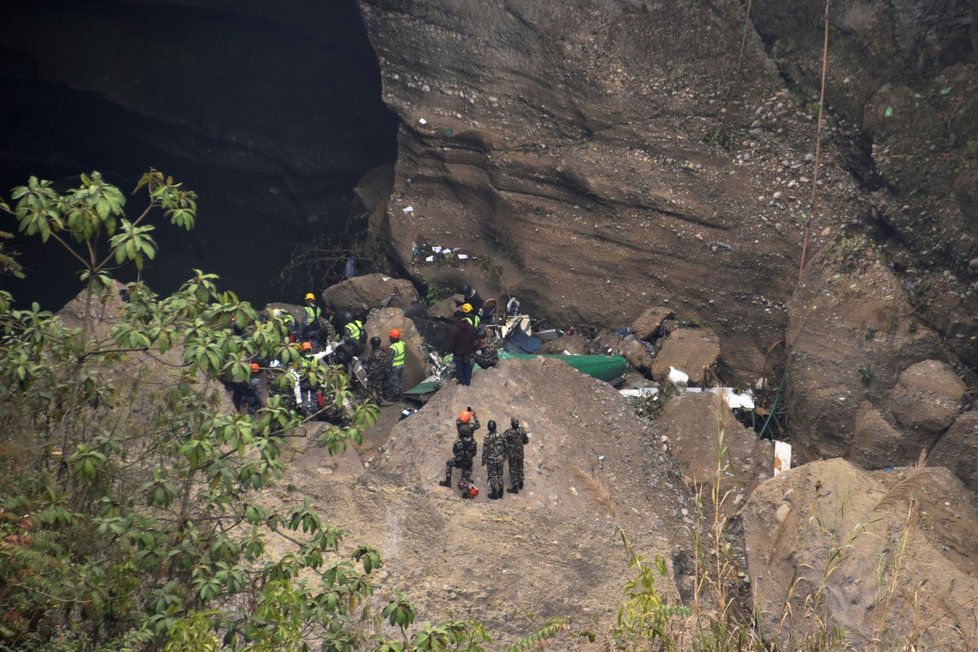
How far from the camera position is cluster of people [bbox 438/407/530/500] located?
914 centimetres

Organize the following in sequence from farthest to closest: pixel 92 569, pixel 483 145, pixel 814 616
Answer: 1. pixel 483 145
2. pixel 92 569
3. pixel 814 616

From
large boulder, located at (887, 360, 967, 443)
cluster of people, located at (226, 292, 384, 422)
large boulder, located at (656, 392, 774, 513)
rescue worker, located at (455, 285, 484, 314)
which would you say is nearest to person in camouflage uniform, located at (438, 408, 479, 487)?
cluster of people, located at (226, 292, 384, 422)

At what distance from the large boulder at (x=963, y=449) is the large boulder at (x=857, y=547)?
1358 millimetres

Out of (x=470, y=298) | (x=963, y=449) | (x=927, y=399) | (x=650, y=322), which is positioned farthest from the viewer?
(x=650, y=322)

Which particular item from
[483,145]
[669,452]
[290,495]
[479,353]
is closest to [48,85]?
[483,145]

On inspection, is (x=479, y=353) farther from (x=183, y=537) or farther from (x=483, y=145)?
(x=183, y=537)

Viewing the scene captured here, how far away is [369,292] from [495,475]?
6026 mm

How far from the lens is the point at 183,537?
5.10 m

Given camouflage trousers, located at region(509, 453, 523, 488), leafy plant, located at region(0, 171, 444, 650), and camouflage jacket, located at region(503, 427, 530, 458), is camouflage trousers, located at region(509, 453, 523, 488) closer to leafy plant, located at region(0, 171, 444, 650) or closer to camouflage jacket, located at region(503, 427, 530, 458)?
camouflage jacket, located at region(503, 427, 530, 458)

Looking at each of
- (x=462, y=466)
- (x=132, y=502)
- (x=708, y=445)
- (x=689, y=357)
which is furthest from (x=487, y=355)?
(x=132, y=502)

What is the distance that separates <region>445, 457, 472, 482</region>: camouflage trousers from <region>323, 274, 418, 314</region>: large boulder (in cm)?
549

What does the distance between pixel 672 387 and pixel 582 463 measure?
3.42 m

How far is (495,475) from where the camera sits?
30.0 ft

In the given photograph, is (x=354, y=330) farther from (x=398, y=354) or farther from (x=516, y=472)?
(x=516, y=472)
